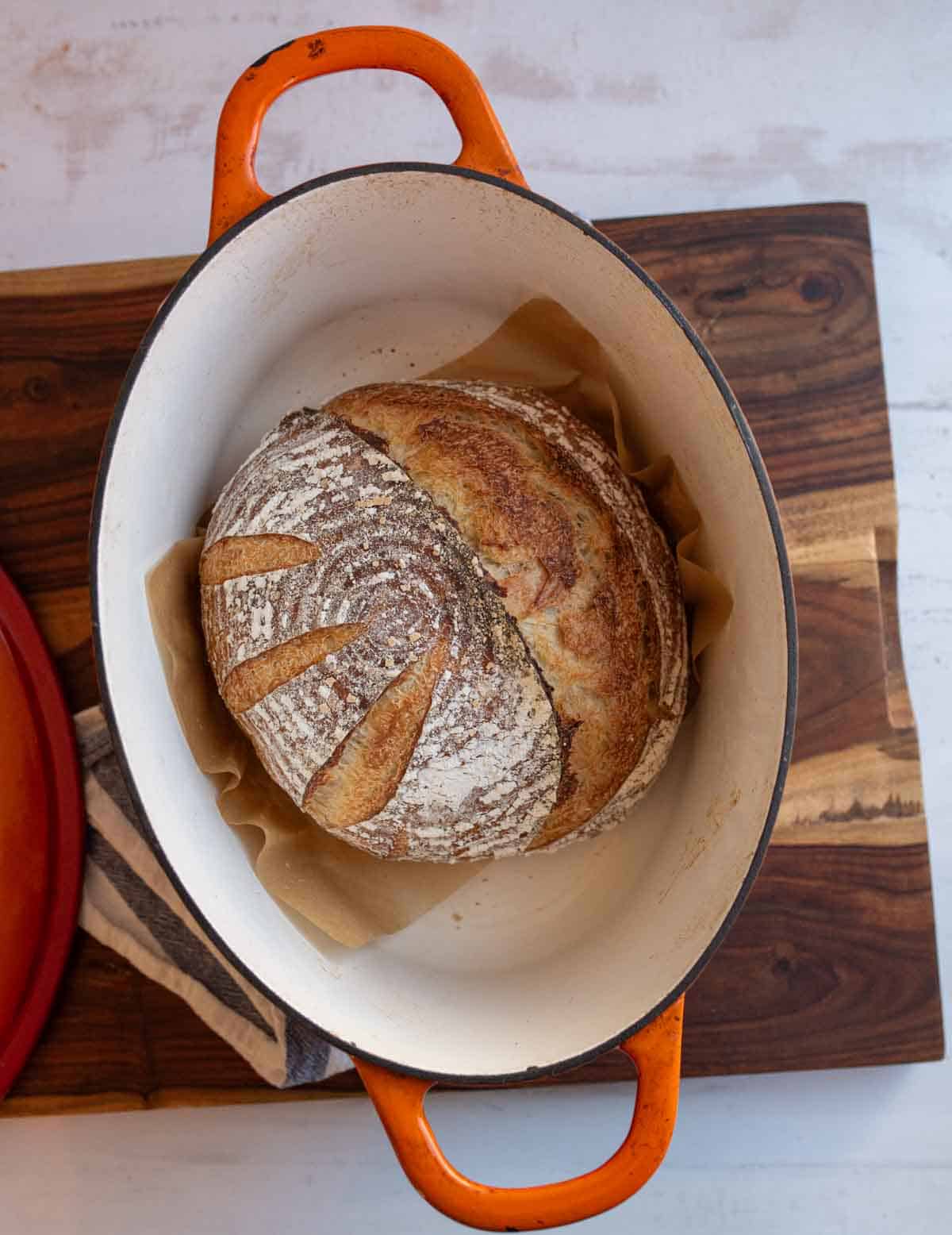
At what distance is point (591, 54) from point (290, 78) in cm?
50

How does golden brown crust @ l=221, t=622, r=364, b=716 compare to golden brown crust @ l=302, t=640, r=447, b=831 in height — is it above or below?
above

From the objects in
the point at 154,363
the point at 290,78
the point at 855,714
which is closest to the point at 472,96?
the point at 290,78

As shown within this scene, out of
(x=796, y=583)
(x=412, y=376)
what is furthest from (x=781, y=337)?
(x=412, y=376)

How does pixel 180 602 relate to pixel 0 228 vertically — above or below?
below

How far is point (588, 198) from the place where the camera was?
1.02 metres

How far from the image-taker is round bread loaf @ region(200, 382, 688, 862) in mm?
703

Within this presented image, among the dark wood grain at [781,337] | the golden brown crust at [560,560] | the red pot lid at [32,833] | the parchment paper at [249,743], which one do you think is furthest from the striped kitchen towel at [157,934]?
the dark wood grain at [781,337]

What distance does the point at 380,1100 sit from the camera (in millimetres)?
662

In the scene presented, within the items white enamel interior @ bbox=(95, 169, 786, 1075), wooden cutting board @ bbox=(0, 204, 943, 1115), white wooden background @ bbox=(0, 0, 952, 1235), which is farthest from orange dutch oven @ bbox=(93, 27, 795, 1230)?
white wooden background @ bbox=(0, 0, 952, 1235)

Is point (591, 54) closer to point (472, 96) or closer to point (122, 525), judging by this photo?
point (472, 96)

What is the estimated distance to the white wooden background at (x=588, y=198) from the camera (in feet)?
3.27

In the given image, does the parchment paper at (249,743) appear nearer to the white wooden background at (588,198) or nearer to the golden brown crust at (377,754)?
the golden brown crust at (377,754)

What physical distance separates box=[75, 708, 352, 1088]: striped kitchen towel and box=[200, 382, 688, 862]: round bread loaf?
19 cm

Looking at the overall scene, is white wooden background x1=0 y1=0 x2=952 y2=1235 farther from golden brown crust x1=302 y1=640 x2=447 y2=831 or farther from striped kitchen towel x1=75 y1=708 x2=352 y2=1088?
golden brown crust x1=302 y1=640 x2=447 y2=831
